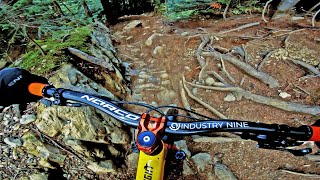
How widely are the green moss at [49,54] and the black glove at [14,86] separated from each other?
3046 mm

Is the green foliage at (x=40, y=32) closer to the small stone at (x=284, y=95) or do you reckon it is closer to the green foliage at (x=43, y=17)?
the green foliage at (x=43, y=17)

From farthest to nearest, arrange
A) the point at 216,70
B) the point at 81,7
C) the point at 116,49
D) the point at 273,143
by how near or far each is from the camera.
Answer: the point at 81,7
the point at 116,49
the point at 216,70
the point at 273,143

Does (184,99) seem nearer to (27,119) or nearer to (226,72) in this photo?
(226,72)

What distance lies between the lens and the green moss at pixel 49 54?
5.41m

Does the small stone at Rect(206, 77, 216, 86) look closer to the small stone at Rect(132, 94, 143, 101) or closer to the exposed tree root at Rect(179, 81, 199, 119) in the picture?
the exposed tree root at Rect(179, 81, 199, 119)

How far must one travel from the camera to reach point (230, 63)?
652cm

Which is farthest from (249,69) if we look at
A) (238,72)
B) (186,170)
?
(186,170)

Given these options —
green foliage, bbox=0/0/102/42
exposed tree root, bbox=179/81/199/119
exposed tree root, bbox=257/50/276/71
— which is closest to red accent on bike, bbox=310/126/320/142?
exposed tree root, bbox=179/81/199/119

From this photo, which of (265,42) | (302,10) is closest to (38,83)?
(265,42)

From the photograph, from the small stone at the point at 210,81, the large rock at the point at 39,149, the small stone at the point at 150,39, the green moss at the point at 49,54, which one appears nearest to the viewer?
the large rock at the point at 39,149

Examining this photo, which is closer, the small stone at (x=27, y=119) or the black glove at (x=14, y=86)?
the black glove at (x=14, y=86)

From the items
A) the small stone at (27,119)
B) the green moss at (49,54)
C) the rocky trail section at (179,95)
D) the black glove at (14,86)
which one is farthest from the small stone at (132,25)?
the black glove at (14,86)

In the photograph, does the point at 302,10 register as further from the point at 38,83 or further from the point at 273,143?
the point at 38,83

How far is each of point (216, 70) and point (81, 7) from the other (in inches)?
251
